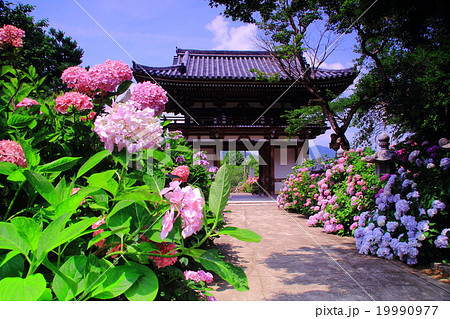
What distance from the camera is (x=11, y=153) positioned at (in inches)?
30.1

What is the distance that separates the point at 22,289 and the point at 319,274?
267 centimetres

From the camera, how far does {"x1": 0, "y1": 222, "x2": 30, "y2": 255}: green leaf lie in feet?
1.64

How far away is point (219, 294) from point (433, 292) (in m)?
1.73

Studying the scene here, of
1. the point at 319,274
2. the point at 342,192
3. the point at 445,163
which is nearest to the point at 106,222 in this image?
the point at 319,274

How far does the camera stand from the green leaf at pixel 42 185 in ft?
2.04

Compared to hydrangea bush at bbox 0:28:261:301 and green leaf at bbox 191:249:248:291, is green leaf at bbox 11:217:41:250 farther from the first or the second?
green leaf at bbox 191:249:248:291

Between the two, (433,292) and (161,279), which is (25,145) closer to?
(161,279)

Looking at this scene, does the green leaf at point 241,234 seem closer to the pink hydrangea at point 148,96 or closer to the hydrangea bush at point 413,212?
the pink hydrangea at point 148,96

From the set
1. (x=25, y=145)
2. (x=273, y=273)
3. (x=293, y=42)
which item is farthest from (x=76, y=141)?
(x=293, y=42)

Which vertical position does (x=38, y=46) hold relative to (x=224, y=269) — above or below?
above

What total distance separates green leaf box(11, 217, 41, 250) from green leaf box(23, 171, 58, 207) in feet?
0.37

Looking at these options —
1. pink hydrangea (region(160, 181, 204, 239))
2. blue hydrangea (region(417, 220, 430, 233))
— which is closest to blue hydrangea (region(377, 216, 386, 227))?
blue hydrangea (region(417, 220, 430, 233))

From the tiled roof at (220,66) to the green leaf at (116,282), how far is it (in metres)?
9.36

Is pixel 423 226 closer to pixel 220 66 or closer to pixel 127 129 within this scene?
pixel 127 129
